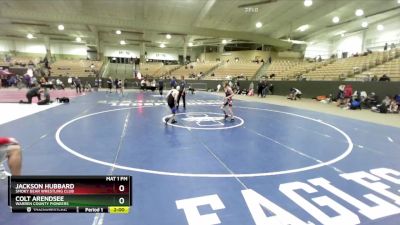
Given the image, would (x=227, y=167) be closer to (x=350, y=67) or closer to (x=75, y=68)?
(x=350, y=67)

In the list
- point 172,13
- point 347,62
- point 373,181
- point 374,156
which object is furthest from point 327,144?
point 172,13

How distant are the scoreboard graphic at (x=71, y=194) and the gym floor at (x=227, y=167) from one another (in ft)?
5.13

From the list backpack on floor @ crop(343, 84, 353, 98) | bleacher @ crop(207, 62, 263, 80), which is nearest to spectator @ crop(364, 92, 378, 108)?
backpack on floor @ crop(343, 84, 353, 98)

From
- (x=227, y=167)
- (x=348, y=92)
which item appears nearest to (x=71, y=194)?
(x=227, y=167)

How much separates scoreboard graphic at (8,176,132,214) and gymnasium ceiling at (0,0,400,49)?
2614cm

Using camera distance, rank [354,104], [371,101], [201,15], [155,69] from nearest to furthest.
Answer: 1. [354,104]
2. [371,101]
3. [201,15]
4. [155,69]

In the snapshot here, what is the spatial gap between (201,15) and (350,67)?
645 inches

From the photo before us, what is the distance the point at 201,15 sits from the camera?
100ft

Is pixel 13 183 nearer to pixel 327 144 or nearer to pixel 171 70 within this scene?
pixel 327 144

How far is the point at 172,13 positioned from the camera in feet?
101

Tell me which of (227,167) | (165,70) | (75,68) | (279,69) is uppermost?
(279,69)

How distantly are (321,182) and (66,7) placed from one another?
3191 centimetres

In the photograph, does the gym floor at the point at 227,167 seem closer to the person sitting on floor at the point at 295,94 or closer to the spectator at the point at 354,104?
the spectator at the point at 354,104

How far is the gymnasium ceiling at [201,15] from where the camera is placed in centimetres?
2727
